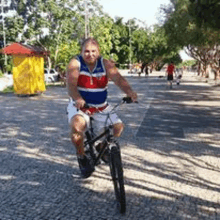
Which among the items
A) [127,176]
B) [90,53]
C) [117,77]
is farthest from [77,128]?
[127,176]

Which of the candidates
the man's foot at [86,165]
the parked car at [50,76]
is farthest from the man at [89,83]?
the parked car at [50,76]

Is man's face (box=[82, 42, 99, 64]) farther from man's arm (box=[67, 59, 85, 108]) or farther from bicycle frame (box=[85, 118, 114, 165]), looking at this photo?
bicycle frame (box=[85, 118, 114, 165])

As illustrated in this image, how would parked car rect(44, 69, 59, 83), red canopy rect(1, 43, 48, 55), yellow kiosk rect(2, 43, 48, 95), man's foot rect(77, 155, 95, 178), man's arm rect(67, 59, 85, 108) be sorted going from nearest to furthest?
1. man's arm rect(67, 59, 85, 108)
2. man's foot rect(77, 155, 95, 178)
3. red canopy rect(1, 43, 48, 55)
4. yellow kiosk rect(2, 43, 48, 95)
5. parked car rect(44, 69, 59, 83)

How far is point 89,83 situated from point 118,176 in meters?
1.10

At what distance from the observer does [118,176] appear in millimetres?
3740

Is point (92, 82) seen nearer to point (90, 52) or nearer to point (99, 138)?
point (90, 52)

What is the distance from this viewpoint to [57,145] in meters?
6.99

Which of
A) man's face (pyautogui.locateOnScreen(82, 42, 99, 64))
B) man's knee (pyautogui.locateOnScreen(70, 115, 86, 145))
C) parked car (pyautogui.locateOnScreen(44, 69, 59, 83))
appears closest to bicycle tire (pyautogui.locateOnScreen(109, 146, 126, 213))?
man's knee (pyautogui.locateOnScreen(70, 115, 86, 145))

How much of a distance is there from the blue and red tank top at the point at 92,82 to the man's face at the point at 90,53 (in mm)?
75

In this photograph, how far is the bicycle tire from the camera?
12.2ft

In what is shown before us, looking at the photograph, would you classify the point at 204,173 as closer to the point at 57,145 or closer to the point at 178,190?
the point at 178,190

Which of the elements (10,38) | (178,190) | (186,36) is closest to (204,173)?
(178,190)

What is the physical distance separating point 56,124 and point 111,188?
5.27 metres

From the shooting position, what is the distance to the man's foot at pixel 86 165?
15.0 feet
